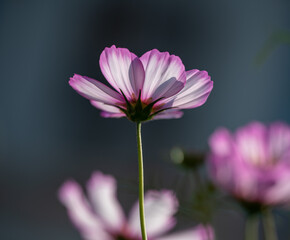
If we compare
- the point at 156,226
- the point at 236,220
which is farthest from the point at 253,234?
the point at 236,220

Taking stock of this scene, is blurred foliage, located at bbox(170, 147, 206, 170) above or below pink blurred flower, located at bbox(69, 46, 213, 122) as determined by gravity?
below

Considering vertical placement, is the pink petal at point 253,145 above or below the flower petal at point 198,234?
above

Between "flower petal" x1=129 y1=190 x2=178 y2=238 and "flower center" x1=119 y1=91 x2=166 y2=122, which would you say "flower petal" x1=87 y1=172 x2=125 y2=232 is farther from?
"flower center" x1=119 y1=91 x2=166 y2=122

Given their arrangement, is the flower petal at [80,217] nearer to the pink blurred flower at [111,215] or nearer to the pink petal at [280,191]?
the pink blurred flower at [111,215]

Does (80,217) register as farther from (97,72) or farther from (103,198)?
(97,72)

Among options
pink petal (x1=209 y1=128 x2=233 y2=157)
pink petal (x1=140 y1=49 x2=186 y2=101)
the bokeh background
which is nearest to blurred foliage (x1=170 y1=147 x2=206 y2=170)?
pink petal (x1=209 y1=128 x2=233 y2=157)

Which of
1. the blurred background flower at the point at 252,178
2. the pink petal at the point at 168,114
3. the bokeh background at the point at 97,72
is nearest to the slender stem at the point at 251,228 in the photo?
the blurred background flower at the point at 252,178

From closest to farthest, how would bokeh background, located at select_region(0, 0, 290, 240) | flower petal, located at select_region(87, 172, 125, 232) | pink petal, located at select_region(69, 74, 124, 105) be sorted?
pink petal, located at select_region(69, 74, 124, 105)
flower petal, located at select_region(87, 172, 125, 232)
bokeh background, located at select_region(0, 0, 290, 240)
